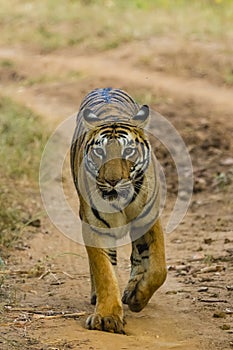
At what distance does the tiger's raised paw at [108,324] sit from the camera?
4.53 metres

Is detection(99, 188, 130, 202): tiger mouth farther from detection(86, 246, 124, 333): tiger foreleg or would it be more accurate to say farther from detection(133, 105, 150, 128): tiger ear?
detection(133, 105, 150, 128): tiger ear

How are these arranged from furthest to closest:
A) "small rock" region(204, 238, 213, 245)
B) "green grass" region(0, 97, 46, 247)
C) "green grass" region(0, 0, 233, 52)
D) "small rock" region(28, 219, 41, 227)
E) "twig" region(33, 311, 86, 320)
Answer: "green grass" region(0, 0, 233, 52)
"small rock" region(28, 219, 41, 227)
"green grass" region(0, 97, 46, 247)
"small rock" region(204, 238, 213, 245)
"twig" region(33, 311, 86, 320)

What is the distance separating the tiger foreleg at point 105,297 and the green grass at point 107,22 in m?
10.4

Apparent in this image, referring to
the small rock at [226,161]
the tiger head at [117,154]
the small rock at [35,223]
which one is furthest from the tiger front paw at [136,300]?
the small rock at [226,161]

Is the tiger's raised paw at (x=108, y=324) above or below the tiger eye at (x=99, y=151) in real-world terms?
below

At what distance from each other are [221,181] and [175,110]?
302 cm

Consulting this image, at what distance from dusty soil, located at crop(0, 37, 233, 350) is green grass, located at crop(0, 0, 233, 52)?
1180 millimetres

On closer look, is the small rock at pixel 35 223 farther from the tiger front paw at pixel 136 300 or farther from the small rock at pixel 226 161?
the tiger front paw at pixel 136 300

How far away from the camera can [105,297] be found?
4.62 metres

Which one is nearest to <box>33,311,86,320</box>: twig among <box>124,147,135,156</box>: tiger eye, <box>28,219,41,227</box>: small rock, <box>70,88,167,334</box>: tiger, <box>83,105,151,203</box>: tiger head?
<box>70,88,167,334</box>: tiger

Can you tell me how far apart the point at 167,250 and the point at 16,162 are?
2.63 metres

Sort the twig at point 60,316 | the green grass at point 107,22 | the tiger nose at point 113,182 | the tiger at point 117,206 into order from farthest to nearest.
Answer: the green grass at point 107,22 < the twig at point 60,316 < the tiger at point 117,206 < the tiger nose at point 113,182

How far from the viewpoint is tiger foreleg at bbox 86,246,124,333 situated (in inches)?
179

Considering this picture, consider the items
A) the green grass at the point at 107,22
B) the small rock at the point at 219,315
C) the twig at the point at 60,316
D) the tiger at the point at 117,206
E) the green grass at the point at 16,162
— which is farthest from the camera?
the green grass at the point at 107,22
